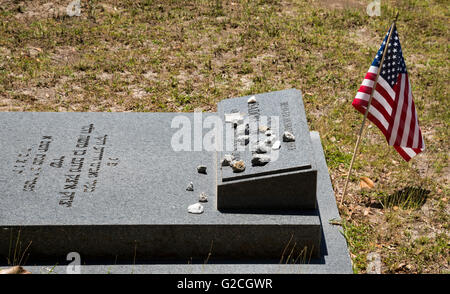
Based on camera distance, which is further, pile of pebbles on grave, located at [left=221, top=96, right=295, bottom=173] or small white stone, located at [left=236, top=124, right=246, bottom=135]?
small white stone, located at [left=236, top=124, right=246, bottom=135]

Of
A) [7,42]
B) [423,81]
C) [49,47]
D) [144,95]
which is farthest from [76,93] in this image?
[423,81]

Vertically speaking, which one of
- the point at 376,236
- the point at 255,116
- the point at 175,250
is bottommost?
the point at 376,236

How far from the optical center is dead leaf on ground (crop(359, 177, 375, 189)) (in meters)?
5.97

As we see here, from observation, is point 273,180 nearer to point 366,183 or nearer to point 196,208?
point 196,208

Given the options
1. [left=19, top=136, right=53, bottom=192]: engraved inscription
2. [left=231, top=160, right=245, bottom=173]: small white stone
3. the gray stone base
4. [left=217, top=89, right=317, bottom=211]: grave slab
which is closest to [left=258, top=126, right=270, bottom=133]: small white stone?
[left=217, top=89, right=317, bottom=211]: grave slab

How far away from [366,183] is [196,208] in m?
2.55

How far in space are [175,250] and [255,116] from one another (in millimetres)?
1789

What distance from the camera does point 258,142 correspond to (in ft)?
16.3

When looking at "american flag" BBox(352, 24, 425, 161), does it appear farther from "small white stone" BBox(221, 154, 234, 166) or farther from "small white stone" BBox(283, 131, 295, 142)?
"small white stone" BBox(221, 154, 234, 166)

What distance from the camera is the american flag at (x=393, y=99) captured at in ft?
16.2

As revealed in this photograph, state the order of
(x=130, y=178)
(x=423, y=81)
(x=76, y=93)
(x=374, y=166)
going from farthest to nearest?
(x=423, y=81), (x=76, y=93), (x=374, y=166), (x=130, y=178)

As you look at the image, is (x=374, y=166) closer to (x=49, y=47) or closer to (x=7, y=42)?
(x=49, y=47)

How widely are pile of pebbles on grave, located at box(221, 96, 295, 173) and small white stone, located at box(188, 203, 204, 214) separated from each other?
480 millimetres

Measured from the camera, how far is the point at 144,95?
760cm
